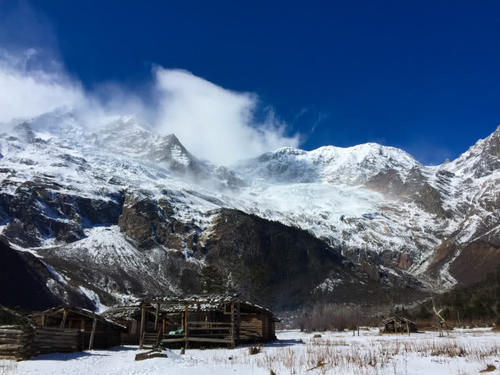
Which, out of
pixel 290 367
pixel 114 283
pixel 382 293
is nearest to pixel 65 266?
pixel 114 283

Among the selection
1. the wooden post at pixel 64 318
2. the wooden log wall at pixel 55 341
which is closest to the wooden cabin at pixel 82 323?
the wooden post at pixel 64 318

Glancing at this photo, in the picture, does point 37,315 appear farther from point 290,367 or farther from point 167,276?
point 167,276

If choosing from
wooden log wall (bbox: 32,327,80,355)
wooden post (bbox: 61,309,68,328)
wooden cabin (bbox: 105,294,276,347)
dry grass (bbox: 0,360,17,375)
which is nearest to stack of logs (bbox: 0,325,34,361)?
wooden log wall (bbox: 32,327,80,355)

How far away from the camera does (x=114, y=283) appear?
522ft

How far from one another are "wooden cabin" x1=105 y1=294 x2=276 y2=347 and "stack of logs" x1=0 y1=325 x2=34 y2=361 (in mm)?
13372

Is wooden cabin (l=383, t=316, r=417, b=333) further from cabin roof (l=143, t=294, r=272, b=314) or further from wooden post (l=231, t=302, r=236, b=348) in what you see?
wooden post (l=231, t=302, r=236, b=348)

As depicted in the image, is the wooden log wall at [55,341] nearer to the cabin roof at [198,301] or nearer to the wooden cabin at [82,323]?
the wooden cabin at [82,323]

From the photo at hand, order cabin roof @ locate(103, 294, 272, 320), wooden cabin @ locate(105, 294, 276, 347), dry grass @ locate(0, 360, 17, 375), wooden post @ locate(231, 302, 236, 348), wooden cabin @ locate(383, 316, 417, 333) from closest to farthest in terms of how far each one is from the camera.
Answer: dry grass @ locate(0, 360, 17, 375), wooden post @ locate(231, 302, 236, 348), wooden cabin @ locate(105, 294, 276, 347), cabin roof @ locate(103, 294, 272, 320), wooden cabin @ locate(383, 316, 417, 333)

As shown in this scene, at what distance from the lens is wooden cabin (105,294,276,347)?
42.5 meters

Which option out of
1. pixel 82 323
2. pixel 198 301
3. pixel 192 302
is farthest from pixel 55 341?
pixel 198 301

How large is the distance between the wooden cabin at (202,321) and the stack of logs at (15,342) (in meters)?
13.4

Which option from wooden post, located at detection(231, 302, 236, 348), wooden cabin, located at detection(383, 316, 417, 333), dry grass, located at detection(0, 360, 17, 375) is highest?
wooden cabin, located at detection(383, 316, 417, 333)

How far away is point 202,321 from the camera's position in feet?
150

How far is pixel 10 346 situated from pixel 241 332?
2420cm
